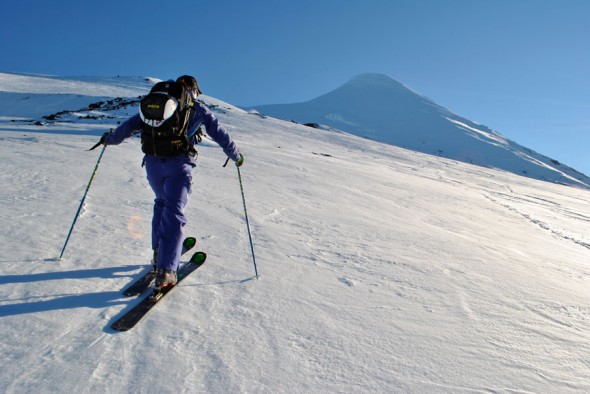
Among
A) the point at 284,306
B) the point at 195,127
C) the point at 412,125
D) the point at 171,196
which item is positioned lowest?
the point at 284,306

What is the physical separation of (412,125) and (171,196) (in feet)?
335

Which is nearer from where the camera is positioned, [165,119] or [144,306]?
[144,306]

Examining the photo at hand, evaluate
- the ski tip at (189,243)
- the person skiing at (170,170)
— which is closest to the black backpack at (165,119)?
the person skiing at (170,170)

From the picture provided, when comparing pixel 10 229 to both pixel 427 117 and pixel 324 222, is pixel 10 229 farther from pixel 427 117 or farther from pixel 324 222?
pixel 427 117

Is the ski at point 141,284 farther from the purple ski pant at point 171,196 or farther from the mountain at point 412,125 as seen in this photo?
the mountain at point 412,125

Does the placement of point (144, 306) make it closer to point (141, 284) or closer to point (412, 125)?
point (141, 284)

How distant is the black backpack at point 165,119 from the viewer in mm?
2988

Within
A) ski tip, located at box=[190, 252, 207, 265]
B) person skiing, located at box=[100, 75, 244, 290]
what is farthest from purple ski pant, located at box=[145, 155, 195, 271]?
ski tip, located at box=[190, 252, 207, 265]

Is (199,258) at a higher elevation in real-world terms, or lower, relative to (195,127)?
lower

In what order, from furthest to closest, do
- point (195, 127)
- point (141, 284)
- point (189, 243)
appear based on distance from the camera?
point (189, 243) → point (195, 127) → point (141, 284)

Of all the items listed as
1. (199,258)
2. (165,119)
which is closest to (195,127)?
(165,119)

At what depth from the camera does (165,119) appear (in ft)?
9.92

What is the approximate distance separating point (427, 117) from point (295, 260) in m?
110

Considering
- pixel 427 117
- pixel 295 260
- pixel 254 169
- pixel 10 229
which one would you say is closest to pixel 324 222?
pixel 295 260
